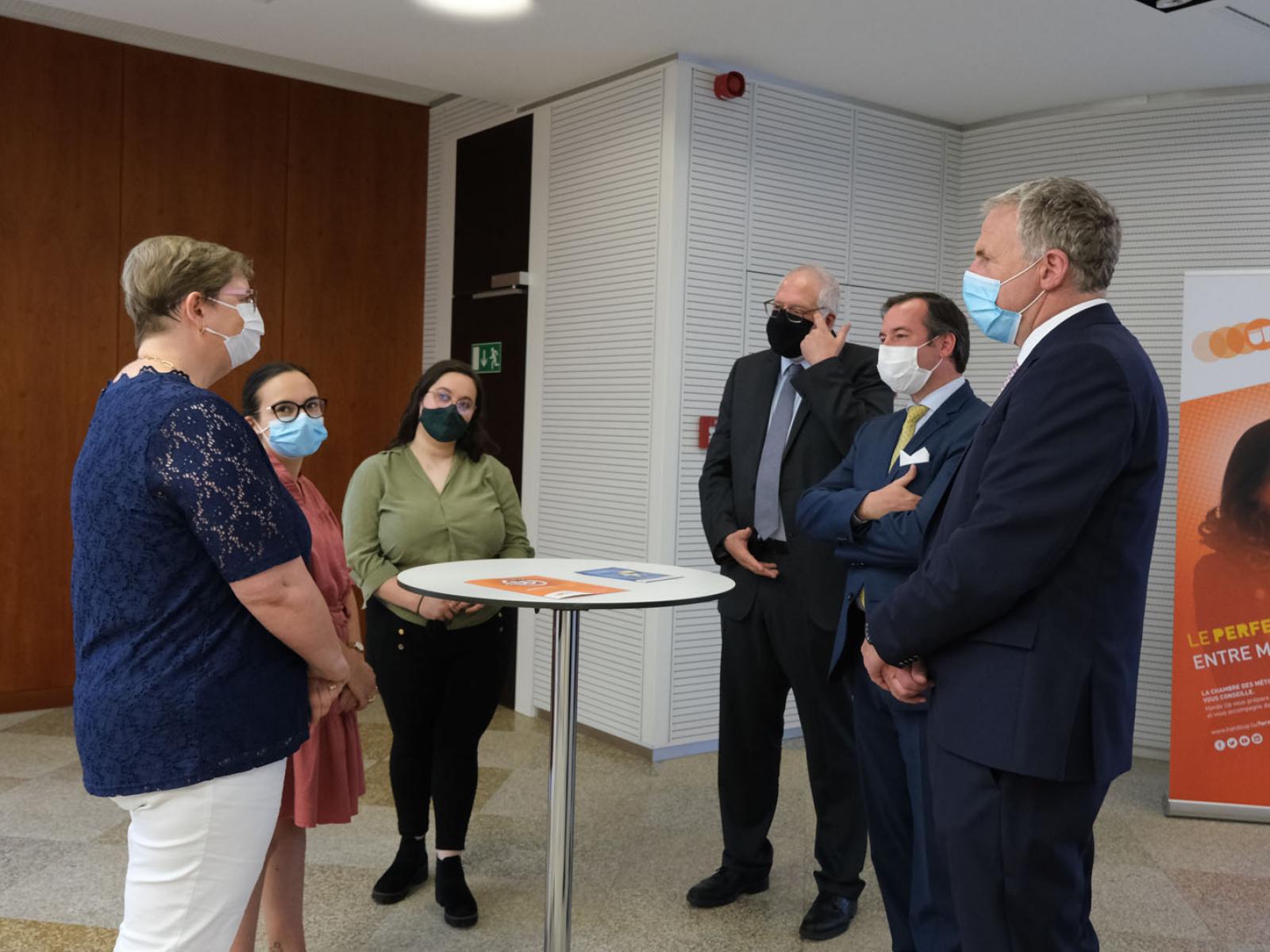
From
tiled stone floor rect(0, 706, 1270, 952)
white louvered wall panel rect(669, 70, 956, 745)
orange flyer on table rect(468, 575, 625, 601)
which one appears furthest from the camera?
white louvered wall panel rect(669, 70, 956, 745)

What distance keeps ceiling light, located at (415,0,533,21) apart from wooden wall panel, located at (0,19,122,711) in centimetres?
217

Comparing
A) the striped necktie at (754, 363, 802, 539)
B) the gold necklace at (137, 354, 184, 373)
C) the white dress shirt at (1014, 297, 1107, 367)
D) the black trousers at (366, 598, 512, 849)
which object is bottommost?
the black trousers at (366, 598, 512, 849)

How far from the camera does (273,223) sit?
18.8ft

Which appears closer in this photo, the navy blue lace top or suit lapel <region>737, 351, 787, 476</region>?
the navy blue lace top

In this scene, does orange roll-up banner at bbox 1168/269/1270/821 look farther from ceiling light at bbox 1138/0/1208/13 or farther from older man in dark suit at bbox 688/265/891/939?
older man in dark suit at bbox 688/265/891/939

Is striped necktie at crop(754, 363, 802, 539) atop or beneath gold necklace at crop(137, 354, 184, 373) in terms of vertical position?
beneath

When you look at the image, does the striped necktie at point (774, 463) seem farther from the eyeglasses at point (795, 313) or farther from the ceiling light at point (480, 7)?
the ceiling light at point (480, 7)

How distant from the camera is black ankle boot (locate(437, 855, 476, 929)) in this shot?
2.98 metres

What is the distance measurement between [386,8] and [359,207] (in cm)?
201

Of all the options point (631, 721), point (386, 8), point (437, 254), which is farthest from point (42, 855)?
point (437, 254)

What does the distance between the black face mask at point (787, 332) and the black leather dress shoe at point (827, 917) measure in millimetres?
1519

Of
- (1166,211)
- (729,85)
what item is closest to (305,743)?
(729,85)

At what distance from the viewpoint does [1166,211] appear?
4.93 meters

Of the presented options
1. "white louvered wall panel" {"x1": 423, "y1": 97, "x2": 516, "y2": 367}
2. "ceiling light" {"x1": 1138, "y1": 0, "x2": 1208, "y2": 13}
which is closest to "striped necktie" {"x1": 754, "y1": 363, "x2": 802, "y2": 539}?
"ceiling light" {"x1": 1138, "y1": 0, "x2": 1208, "y2": 13}
